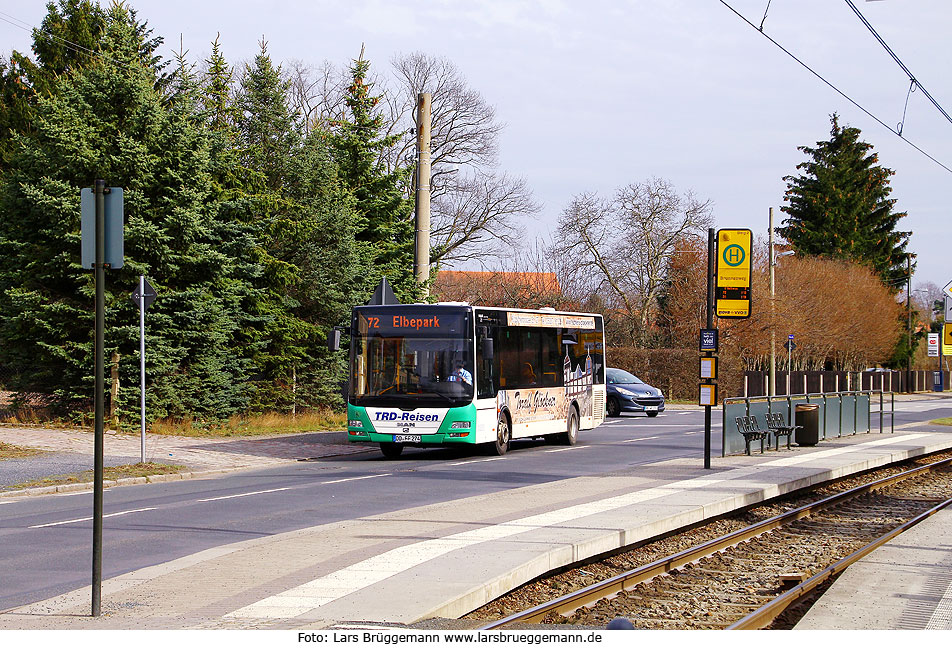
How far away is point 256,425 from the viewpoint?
2888 centimetres

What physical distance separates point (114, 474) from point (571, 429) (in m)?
11.9

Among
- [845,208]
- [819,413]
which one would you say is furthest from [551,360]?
[845,208]

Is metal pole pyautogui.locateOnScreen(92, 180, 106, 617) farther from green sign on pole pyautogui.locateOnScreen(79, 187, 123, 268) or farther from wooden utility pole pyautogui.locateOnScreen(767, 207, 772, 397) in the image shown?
wooden utility pole pyautogui.locateOnScreen(767, 207, 772, 397)

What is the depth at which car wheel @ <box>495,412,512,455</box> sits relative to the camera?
74.6ft

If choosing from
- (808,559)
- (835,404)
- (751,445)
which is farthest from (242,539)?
(835,404)

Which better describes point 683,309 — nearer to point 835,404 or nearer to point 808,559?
point 835,404

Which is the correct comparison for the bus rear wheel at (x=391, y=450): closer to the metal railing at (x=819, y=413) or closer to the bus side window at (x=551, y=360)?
the bus side window at (x=551, y=360)

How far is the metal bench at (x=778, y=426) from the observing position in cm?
2377

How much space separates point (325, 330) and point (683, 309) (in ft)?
86.2

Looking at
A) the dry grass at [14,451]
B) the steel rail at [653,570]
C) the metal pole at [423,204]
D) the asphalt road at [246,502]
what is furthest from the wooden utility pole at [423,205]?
the steel rail at [653,570]

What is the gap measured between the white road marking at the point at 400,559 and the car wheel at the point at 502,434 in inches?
265

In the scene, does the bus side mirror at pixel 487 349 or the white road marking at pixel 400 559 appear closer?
the white road marking at pixel 400 559

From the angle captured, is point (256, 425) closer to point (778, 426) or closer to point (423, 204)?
point (423, 204)

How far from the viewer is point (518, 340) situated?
77.1 feet
